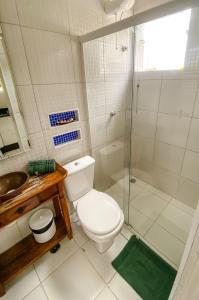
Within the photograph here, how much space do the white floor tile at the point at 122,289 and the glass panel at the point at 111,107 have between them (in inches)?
25.7

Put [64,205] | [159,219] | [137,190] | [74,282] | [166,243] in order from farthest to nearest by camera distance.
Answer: [137,190]
[159,219]
[166,243]
[64,205]
[74,282]

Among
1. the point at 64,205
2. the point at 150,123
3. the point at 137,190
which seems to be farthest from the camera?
the point at 137,190

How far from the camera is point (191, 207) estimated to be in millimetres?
1807

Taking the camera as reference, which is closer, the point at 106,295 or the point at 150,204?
the point at 106,295

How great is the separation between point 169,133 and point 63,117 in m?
1.20

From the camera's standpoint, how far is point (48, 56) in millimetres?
1185

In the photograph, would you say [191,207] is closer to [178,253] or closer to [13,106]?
[178,253]

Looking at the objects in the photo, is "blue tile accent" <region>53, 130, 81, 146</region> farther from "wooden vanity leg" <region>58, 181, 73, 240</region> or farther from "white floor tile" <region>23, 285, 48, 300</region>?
"white floor tile" <region>23, 285, 48, 300</region>

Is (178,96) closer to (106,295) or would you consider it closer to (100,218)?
(100,218)

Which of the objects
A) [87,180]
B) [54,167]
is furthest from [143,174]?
[54,167]

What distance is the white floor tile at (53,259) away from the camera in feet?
4.41

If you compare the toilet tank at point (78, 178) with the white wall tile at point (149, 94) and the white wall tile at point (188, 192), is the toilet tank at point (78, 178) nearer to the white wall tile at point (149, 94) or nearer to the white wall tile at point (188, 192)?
the white wall tile at point (149, 94)

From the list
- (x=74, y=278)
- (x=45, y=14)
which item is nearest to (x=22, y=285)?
(x=74, y=278)

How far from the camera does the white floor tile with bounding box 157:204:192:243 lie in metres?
1.54
